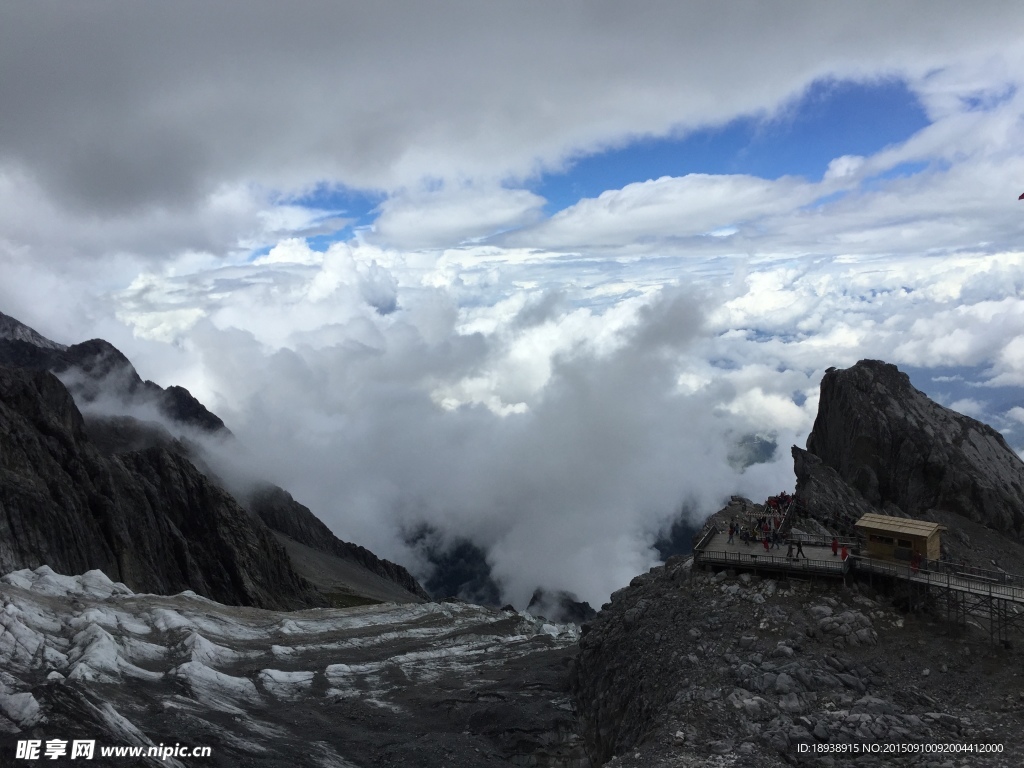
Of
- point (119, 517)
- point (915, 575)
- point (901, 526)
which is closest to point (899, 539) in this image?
point (901, 526)

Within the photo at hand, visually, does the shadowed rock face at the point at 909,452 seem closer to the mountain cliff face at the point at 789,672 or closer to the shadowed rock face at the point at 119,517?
the mountain cliff face at the point at 789,672

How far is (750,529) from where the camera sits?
60.9 metres

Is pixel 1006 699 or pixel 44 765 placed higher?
pixel 1006 699

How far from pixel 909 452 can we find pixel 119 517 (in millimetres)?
149176

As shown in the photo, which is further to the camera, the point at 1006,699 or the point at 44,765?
the point at 44,765

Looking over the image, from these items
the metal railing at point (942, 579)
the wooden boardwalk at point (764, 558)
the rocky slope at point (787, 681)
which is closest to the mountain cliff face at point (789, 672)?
the rocky slope at point (787, 681)

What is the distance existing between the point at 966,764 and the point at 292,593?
16458 cm

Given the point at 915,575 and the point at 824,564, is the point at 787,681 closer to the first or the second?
the point at 824,564

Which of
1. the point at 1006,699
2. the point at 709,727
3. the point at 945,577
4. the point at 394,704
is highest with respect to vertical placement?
the point at 945,577

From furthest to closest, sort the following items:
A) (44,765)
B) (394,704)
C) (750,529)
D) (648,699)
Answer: (394,704)
(750,529)
(648,699)
(44,765)

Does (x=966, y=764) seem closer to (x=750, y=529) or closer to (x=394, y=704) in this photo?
(x=750, y=529)

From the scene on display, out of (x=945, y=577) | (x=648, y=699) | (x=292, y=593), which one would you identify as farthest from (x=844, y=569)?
(x=292, y=593)

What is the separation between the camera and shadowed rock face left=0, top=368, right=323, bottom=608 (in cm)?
13538

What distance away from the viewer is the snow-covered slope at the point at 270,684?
51406 millimetres
